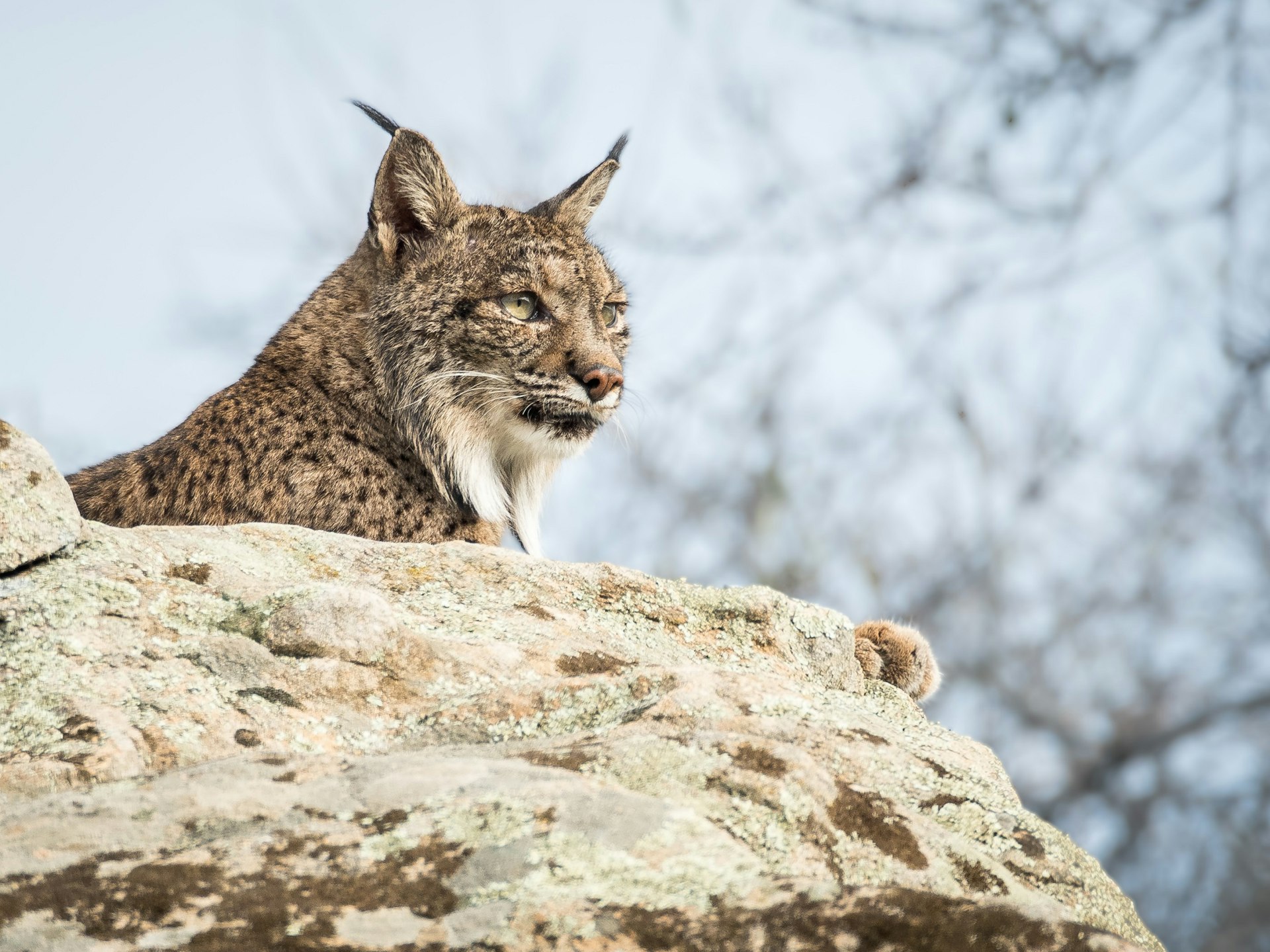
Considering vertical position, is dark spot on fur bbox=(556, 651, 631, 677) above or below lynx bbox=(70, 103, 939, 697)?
below

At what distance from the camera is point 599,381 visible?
495 cm

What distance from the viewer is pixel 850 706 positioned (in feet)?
10.2

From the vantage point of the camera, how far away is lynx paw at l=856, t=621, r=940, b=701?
4219mm

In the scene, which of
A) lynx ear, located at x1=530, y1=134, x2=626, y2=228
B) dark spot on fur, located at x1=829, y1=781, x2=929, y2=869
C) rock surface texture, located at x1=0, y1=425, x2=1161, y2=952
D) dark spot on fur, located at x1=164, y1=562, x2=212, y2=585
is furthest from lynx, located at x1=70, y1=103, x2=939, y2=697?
dark spot on fur, located at x1=829, y1=781, x2=929, y2=869

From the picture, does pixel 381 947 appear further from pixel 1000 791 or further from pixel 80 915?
pixel 1000 791

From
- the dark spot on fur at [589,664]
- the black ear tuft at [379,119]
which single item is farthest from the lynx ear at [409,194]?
the dark spot on fur at [589,664]

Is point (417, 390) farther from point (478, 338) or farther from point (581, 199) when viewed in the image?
point (581, 199)

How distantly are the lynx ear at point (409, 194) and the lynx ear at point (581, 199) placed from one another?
0.59m

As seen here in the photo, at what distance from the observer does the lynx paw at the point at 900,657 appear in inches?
166

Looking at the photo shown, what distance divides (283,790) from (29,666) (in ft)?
2.95

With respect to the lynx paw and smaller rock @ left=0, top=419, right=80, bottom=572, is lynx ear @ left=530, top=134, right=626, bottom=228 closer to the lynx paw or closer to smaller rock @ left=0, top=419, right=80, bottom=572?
the lynx paw

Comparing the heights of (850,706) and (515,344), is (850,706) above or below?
below

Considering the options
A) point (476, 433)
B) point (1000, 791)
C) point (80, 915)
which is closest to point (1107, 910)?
point (1000, 791)

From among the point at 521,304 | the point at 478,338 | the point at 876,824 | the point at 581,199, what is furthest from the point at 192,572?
the point at 581,199
